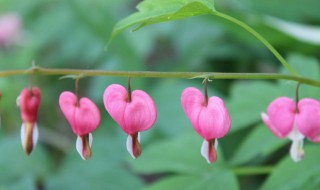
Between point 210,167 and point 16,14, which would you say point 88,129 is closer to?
point 210,167

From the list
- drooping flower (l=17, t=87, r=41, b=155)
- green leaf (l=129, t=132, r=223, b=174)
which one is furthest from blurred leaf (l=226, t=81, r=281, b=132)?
drooping flower (l=17, t=87, r=41, b=155)

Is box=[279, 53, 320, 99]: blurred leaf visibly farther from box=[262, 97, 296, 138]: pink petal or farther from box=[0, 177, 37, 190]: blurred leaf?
box=[0, 177, 37, 190]: blurred leaf

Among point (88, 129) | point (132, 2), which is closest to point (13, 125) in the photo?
point (132, 2)

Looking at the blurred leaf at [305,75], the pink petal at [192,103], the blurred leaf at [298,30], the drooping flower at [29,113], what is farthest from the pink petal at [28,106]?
the blurred leaf at [298,30]

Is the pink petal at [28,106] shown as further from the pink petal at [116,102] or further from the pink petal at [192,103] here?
the pink petal at [192,103]

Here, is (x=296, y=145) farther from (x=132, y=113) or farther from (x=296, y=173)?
(x=132, y=113)

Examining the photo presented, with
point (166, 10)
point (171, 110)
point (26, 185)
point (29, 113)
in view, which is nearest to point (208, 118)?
point (166, 10)
